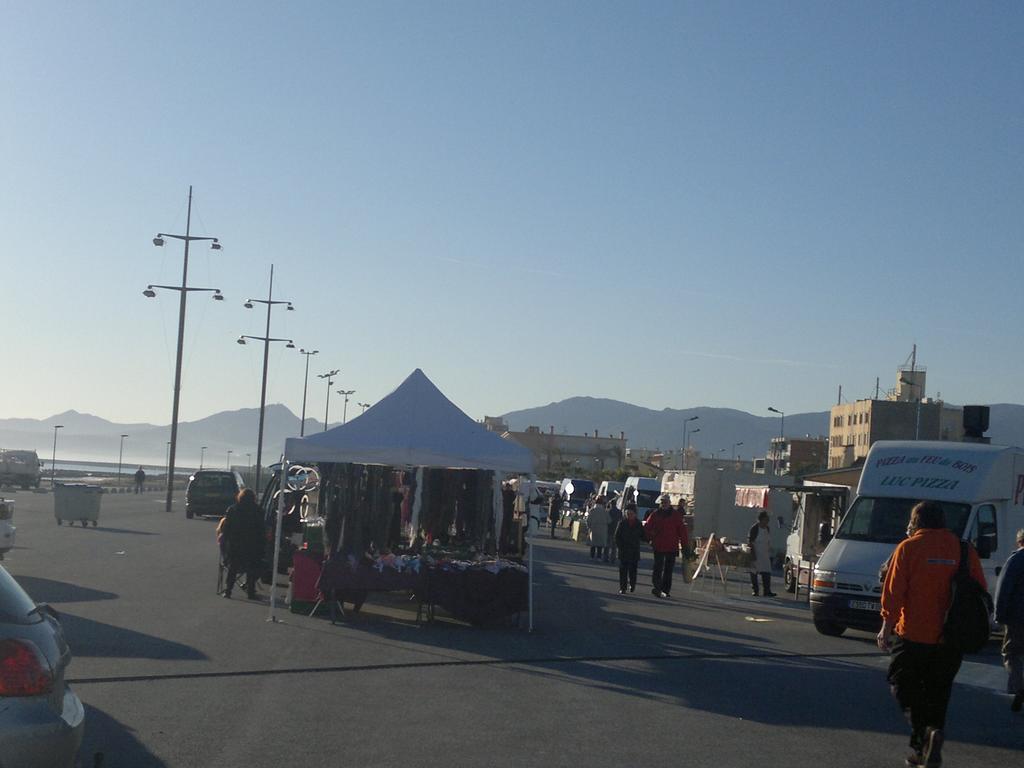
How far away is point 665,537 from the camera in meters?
22.1

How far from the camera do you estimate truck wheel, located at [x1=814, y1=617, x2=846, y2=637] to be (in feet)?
56.5

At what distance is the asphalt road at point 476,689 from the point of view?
8.69m

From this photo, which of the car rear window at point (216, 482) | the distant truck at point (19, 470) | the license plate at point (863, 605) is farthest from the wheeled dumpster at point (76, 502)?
the distant truck at point (19, 470)

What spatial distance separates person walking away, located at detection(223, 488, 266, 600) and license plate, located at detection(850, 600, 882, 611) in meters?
8.65

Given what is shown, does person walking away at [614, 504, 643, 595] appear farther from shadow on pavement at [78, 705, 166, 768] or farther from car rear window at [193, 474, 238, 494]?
car rear window at [193, 474, 238, 494]

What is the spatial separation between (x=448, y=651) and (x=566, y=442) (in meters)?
158

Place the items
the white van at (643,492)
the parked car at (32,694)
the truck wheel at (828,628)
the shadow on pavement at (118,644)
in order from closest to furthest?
the parked car at (32,694) → the shadow on pavement at (118,644) → the truck wheel at (828,628) → the white van at (643,492)

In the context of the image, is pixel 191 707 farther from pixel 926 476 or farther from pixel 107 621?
pixel 926 476

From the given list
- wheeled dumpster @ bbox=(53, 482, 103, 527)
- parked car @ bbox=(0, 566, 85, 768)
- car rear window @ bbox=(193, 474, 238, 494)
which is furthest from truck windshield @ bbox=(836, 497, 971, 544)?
car rear window @ bbox=(193, 474, 238, 494)

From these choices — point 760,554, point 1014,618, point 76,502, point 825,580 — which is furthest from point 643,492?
point 1014,618

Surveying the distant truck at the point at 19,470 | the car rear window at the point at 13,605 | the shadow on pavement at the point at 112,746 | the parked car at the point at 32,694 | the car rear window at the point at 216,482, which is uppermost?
the car rear window at the point at 13,605

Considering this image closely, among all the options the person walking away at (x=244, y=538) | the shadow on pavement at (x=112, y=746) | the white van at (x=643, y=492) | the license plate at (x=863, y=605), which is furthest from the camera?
the white van at (x=643, y=492)

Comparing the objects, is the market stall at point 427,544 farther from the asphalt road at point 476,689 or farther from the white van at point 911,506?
the white van at point 911,506

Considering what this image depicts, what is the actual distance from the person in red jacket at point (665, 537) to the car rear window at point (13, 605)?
16.7 meters
